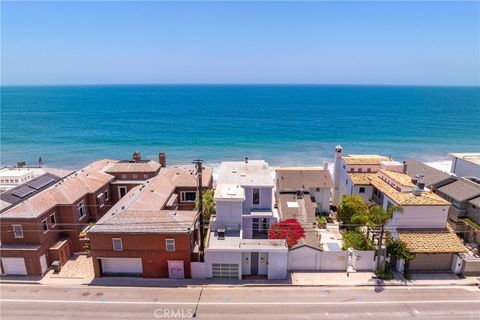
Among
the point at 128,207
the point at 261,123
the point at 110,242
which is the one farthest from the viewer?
the point at 261,123

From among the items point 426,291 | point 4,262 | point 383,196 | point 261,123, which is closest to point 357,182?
point 383,196

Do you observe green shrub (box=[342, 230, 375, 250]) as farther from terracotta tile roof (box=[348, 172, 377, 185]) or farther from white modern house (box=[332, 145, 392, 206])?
terracotta tile roof (box=[348, 172, 377, 185])

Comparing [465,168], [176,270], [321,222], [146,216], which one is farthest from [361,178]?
[146,216]

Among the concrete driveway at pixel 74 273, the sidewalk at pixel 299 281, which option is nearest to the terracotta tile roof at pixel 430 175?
the sidewalk at pixel 299 281

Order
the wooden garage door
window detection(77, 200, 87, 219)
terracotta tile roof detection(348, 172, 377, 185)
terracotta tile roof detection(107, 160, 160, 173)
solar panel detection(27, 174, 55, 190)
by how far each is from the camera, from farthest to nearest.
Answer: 1. terracotta tile roof detection(107, 160, 160, 173)
2. terracotta tile roof detection(348, 172, 377, 185)
3. solar panel detection(27, 174, 55, 190)
4. window detection(77, 200, 87, 219)
5. the wooden garage door

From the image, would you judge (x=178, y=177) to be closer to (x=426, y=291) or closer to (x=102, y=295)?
(x=102, y=295)

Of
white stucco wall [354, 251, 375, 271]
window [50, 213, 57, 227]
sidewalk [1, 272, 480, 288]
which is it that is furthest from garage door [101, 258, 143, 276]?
white stucco wall [354, 251, 375, 271]
